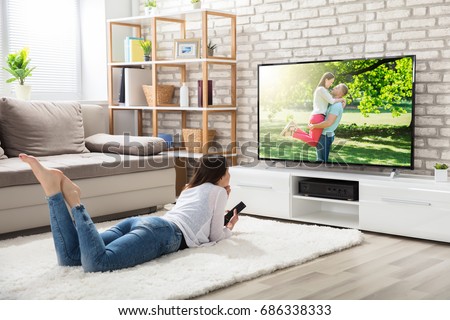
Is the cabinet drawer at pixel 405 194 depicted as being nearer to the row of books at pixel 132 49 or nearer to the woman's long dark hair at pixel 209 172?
the woman's long dark hair at pixel 209 172

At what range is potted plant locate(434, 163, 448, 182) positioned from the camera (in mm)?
3963

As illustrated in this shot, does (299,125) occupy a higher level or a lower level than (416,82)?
lower

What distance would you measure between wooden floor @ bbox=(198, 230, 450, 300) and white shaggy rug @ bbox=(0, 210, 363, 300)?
8cm

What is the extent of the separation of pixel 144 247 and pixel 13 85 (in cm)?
308

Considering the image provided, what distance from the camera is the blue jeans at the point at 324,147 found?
4559mm

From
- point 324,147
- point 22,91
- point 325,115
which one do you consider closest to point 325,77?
point 325,115

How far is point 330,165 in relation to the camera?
15.3 ft

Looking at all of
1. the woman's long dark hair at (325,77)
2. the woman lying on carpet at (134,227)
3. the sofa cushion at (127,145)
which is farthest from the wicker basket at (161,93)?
the woman lying on carpet at (134,227)

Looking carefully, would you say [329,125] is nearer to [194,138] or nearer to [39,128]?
[194,138]

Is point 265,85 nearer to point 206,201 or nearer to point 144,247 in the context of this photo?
point 206,201

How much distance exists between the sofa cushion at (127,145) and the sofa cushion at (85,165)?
8 centimetres

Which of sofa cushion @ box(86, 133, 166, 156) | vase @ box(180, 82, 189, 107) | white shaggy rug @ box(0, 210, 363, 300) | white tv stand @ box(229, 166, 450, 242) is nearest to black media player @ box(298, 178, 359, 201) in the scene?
white tv stand @ box(229, 166, 450, 242)

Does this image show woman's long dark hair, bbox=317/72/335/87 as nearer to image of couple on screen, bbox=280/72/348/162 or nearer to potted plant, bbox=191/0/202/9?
image of couple on screen, bbox=280/72/348/162
